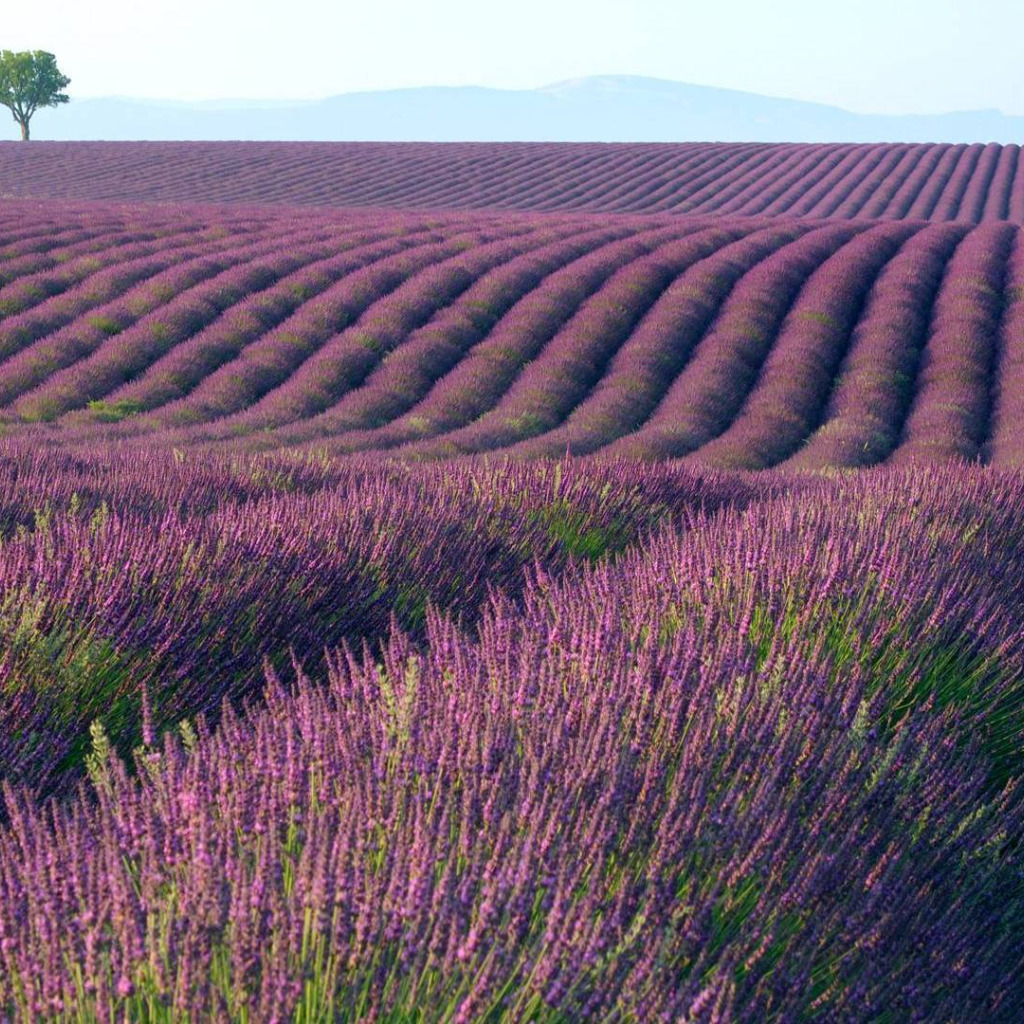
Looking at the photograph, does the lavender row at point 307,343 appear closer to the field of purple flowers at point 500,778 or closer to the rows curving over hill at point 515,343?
the rows curving over hill at point 515,343

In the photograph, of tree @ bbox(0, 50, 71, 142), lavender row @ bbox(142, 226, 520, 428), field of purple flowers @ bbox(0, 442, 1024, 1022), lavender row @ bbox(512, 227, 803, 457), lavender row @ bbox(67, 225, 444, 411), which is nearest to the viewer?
field of purple flowers @ bbox(0, 442, 1024, 1022)

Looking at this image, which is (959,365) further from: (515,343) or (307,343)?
(307,343)

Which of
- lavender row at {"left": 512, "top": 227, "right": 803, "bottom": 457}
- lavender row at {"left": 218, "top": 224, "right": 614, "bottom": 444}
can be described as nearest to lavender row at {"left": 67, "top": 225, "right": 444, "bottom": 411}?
lavender row at {"left": 218, "top": 224, "right": 614, "bottom": 444}

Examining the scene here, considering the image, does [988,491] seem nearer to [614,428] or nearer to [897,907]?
[897,907]

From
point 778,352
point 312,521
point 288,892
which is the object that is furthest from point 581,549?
point 778,352

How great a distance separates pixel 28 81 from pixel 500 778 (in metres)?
74.8

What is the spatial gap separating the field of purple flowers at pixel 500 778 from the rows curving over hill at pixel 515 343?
7.23m

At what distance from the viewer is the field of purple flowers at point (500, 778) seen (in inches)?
74.6

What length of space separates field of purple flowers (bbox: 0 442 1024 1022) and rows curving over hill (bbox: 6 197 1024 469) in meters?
7.23

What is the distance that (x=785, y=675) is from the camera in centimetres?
328

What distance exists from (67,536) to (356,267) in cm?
1724

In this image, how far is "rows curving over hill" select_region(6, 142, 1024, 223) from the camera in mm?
43656

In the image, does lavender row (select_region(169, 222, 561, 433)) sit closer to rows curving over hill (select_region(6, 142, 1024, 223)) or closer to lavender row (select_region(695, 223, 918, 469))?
lavender row (select_region(695, 223, 918, 469))

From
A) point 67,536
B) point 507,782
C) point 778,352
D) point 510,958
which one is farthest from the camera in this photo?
point 778,352
